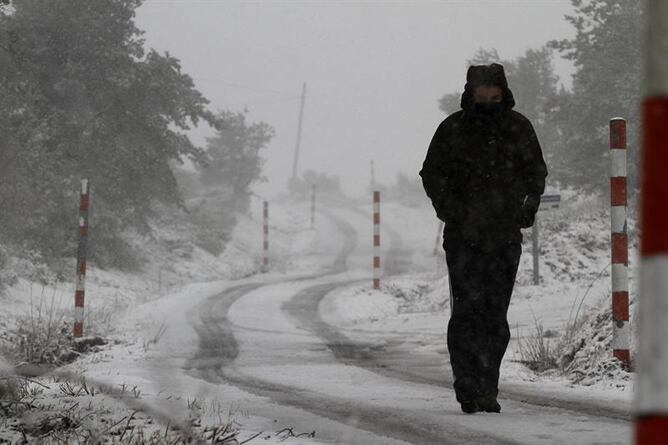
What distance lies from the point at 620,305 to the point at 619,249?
350mm

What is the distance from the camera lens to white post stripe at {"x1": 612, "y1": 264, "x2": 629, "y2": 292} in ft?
15.8

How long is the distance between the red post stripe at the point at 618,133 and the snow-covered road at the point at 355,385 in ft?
5.16

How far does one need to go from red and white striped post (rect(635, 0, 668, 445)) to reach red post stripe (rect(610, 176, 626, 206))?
13.9ft

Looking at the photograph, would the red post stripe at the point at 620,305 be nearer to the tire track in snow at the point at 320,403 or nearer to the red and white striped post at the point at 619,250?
the red and white striped post at the point at 619,250

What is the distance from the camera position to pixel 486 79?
4.16 m

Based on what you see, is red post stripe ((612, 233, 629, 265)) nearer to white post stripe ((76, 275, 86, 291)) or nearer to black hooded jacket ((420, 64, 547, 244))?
black hooded jacket ((420, 64, 547, 244))

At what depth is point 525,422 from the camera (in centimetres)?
357

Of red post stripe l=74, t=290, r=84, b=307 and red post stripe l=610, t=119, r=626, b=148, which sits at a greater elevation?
red post stripe l=610, t=119, r=626, b=148

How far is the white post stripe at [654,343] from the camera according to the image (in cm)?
94

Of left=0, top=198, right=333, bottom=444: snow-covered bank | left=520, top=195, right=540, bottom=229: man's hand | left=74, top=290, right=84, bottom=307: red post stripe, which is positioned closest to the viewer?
left=0, top=198, right=333, bottom=444: snow-covered bank

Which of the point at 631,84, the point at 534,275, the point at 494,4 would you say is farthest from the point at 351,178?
the point at 534,275

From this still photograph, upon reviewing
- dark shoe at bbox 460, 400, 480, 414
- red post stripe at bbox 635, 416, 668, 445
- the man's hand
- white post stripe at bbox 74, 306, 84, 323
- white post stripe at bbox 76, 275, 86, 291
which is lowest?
dark shoe at bbox 460, 400, 480, 414

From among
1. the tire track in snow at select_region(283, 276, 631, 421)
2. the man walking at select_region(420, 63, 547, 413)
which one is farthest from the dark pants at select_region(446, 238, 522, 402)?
the tire track in snow at select_region(283, 276, 631, 421)

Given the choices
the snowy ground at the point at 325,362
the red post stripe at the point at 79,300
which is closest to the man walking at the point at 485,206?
the snowy ground at the point at 325,362
